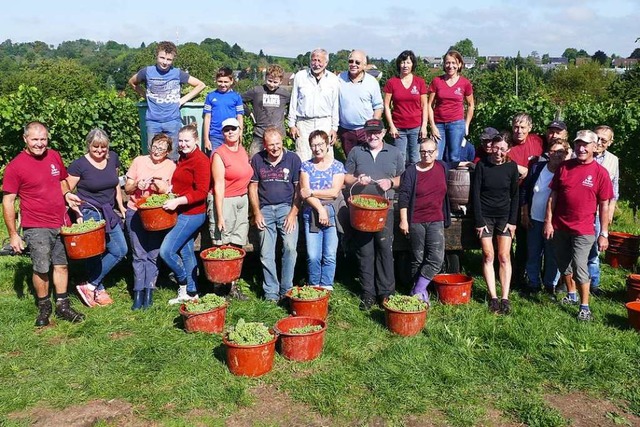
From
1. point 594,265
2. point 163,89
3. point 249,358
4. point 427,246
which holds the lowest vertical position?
point 249,358

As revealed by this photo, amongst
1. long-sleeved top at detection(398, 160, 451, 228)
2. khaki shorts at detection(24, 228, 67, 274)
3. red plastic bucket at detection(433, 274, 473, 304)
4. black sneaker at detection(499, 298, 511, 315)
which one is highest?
long-sleeved top at detection(398, 160, 451, 228)

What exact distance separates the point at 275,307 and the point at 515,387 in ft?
8.42

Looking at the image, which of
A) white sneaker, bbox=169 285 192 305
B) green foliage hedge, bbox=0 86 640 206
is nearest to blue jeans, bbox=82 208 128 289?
white sneaker, bbox=169 285 192 305

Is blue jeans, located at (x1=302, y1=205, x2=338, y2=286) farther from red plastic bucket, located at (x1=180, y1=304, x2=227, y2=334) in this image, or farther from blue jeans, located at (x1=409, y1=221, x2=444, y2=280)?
red plastic bucket, located at (x1=180, y1=304, x2=227, y2=334)

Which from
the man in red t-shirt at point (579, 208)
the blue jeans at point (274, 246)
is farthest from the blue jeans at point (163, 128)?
the man in red t-shirt at point (579, 208)

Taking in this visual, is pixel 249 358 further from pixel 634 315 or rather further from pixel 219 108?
pixel 219 108

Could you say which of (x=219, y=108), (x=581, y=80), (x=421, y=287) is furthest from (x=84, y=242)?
(x=581, y=80)

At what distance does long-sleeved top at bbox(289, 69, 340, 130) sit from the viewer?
721 centimetres

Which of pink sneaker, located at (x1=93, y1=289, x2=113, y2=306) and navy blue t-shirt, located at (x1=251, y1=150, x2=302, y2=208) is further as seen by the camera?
pink sneaker, located at (x1=93, y1=289, x2=113, y2=306)

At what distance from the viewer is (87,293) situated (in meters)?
6.36

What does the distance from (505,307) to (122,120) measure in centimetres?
1083

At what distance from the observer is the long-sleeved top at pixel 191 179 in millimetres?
5785

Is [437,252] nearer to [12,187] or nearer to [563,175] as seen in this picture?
[563,175]

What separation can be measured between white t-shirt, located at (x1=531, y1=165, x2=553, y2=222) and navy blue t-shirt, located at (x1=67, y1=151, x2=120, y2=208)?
4.49 metres
